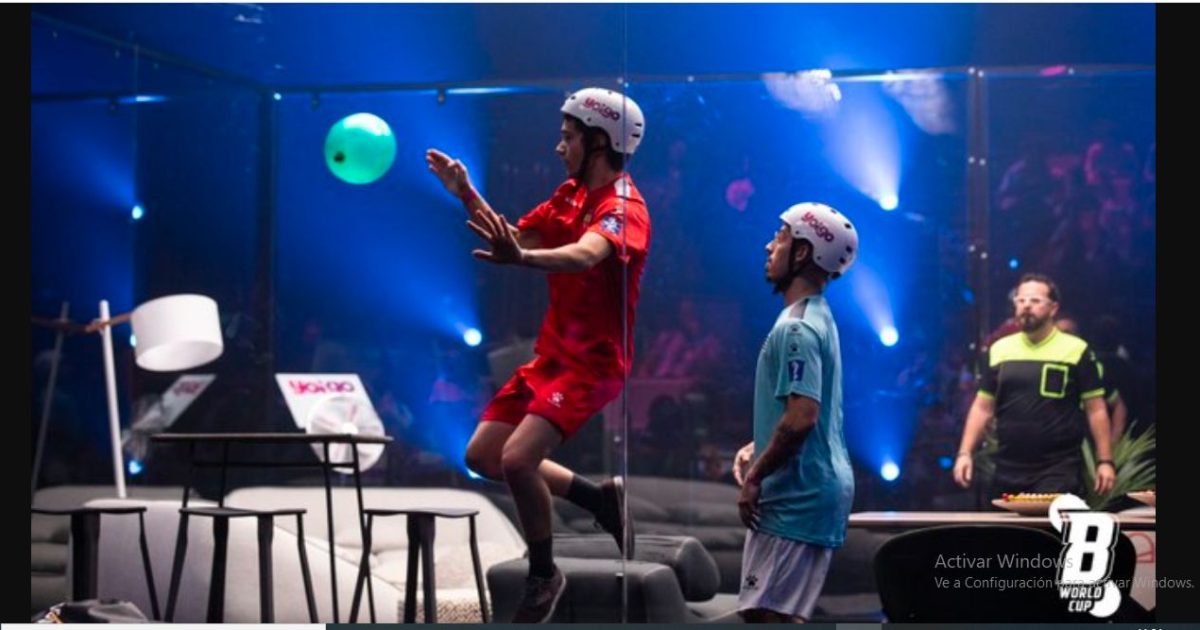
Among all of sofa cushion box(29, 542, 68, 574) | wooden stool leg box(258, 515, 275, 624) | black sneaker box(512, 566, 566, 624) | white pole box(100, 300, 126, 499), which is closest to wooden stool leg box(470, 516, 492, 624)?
black sneaker box(512, 566, 566, 624)

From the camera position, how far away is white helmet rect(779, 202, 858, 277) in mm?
5906

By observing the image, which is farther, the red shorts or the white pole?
the white pole

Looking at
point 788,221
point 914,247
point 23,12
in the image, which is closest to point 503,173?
point 788,221

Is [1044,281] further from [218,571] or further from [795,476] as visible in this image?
[218,571]

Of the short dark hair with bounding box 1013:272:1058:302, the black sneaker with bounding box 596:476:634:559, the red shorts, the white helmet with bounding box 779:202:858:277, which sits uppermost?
the white helmet with bounding box 779:202:858:277

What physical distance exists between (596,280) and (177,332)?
1832 millimetres

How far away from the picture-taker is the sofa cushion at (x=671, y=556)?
237 inches

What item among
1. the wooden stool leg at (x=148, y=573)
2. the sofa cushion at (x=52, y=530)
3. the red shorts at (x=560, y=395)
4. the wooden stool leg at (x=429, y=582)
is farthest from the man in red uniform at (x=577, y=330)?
the sofa cushion at (x=52, y=530)

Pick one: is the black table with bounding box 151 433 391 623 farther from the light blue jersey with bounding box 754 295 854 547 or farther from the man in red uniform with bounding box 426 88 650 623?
the light blue jersey with bounding box 754 295 854 547

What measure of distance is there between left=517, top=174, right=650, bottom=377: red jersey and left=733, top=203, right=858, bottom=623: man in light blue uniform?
0.56m

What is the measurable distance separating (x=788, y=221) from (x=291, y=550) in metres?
2.19

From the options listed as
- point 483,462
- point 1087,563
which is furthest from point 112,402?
point 1087,563

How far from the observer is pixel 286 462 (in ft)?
21.5

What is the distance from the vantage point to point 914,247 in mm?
6293
